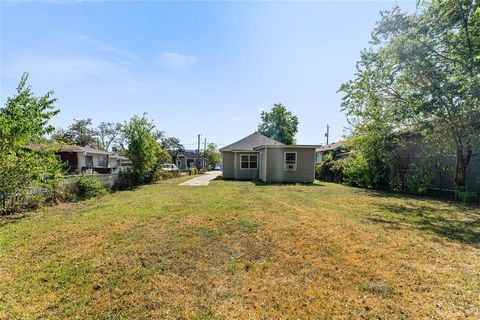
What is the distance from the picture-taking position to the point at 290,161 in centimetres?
1642

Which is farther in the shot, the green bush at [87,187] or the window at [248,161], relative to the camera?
the window at [248,161]

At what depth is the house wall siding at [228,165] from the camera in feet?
65.7

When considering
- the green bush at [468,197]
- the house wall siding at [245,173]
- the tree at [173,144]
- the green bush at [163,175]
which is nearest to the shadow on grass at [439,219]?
the green bush at [468,197]

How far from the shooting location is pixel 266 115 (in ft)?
134

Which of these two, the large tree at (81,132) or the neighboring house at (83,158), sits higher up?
the large tree at (81,132)

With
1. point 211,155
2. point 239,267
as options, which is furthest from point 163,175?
point 211,155

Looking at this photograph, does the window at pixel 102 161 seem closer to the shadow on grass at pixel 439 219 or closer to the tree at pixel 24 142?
the tree at pixel 24 142

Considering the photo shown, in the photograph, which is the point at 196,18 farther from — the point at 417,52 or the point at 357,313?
the point at 357,313

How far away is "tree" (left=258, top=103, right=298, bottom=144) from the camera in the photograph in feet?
128

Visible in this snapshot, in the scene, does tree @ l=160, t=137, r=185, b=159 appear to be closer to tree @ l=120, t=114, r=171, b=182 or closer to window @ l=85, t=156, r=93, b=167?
window @ l=85, t=156, r=93, b=167

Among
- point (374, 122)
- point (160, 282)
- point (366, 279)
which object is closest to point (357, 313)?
point (366, 279)

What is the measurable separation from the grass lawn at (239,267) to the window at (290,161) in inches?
396

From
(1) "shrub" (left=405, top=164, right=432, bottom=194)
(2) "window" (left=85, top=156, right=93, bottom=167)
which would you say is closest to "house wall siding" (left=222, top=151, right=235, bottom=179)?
(1) "shrub" (left=405, top=164, right=432, bottom=194)

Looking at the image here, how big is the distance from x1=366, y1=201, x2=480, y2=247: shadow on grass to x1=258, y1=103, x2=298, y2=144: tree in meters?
30.8
